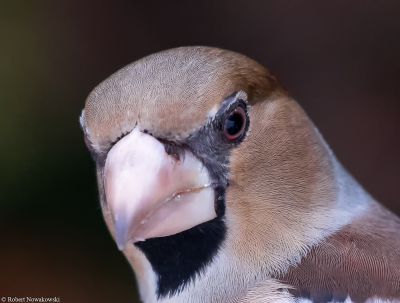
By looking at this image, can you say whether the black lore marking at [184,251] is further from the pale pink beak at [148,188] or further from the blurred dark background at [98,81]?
the blurred dark background at [98,81]

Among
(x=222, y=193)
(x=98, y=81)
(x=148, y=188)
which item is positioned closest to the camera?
(x=148, y=188)

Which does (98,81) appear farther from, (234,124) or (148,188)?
(148,188)

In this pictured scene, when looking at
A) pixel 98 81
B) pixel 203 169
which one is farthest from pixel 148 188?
pixel 98 81

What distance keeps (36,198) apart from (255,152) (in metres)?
2.46

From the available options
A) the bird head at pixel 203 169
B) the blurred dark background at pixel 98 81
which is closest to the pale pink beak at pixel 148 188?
the bird head at pixel 203 169

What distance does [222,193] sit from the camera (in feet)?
6.98

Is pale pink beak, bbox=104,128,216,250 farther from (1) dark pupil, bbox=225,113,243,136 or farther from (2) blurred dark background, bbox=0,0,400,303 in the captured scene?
(2) blurred dark background, bbox=0,0,400,303

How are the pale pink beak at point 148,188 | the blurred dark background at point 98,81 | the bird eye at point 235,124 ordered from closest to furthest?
1. the pale pink beak at point 148,188
2. the bird eye at point 235,124
3. the blurred dark background at point 98,81

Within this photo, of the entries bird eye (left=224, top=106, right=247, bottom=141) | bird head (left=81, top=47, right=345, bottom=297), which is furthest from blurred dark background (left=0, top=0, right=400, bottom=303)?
bird eye (left=224, top=106, right=247, bottom=141)

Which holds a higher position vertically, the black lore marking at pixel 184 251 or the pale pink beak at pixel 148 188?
the pale pink beak at pixel 148 188

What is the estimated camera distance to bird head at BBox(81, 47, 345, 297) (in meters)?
2.01

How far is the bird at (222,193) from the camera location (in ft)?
6.61

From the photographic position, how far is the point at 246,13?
16.8 ft

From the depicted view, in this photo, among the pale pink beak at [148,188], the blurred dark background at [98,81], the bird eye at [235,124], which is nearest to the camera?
the pale pink beak at [148,188]
